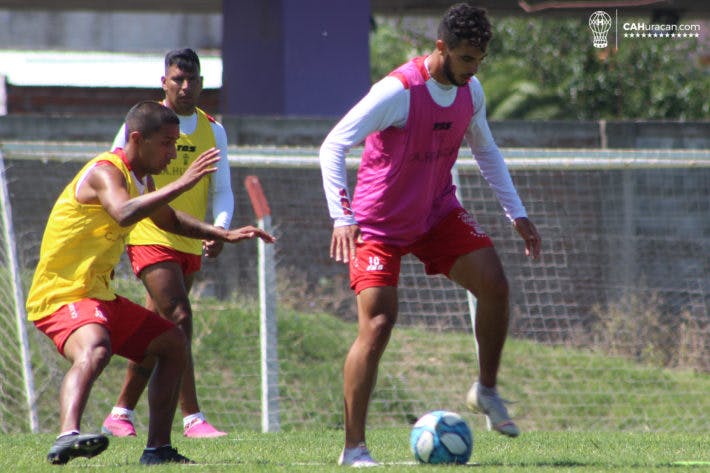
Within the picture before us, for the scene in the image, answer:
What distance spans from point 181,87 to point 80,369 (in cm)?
270

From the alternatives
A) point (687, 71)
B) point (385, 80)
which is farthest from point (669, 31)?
point (385, 80)

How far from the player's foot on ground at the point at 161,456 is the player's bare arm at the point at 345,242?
1313 mm

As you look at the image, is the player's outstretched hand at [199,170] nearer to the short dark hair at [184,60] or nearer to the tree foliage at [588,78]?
the short dark hair at [184,60]

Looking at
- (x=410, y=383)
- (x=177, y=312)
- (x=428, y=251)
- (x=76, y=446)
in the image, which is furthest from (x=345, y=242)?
(x=410, y=383)

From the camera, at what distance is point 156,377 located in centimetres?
625

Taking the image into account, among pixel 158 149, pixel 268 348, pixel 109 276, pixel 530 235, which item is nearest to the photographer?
pixel 158 149

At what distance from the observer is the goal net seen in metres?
10.8

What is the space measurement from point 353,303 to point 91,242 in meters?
5.47

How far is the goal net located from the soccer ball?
4.32 meters

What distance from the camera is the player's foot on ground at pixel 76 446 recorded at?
220 inches

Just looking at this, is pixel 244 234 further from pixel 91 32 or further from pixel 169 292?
pixel 91 32

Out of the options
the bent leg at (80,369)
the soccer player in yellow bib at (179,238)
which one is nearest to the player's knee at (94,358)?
the bent leg at (80,369)

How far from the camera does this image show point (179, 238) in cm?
795

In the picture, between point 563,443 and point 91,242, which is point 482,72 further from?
point 91,242
